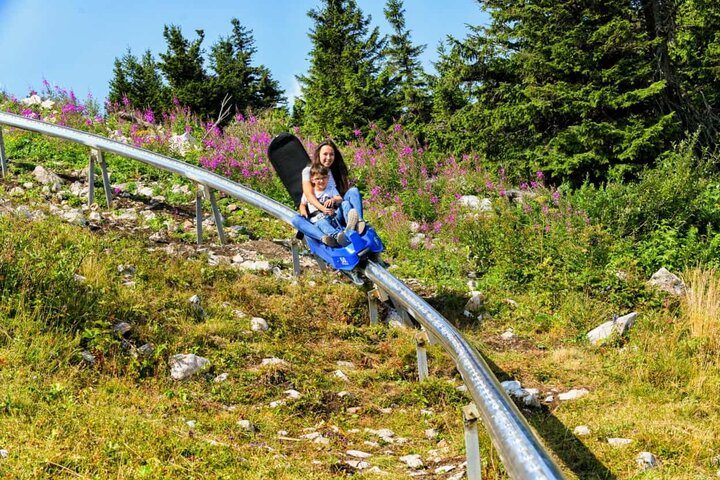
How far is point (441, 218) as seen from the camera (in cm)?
912

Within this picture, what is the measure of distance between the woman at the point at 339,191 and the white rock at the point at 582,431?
9.14 ft

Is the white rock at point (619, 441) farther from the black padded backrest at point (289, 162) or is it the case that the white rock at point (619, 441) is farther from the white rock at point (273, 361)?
the black padded backrest at point (289, 162)


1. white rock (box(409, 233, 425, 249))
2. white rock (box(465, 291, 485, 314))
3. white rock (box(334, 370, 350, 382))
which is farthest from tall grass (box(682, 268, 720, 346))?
white rock (box(409, 233, 425, 249))

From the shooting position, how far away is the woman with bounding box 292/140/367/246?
632cm

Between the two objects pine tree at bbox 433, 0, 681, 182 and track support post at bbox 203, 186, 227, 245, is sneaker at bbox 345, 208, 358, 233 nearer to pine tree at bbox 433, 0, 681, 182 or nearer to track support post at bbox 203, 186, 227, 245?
track support post at bbox 203, 186, 227, 245

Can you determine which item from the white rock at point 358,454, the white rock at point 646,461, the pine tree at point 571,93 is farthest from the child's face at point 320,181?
the pine tree at point 571,93

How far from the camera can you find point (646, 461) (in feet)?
11.8

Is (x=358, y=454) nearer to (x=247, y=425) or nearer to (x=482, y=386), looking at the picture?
(x=247, y=425)

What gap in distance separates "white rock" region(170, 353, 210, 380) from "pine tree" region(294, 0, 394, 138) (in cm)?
1658

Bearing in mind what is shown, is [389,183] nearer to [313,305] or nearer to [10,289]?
[313,305]

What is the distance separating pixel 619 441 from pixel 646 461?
0.96 feet

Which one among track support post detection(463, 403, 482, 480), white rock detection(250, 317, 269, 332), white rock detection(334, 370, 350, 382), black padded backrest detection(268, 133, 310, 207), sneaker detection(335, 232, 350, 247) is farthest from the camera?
black padded backrest detection(268, 133, 310, 207)

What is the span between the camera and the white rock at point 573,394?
4836mm

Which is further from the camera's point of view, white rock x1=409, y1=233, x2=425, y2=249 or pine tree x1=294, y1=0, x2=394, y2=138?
pine tree x1=294, y1=0, x2=394, y2=138
